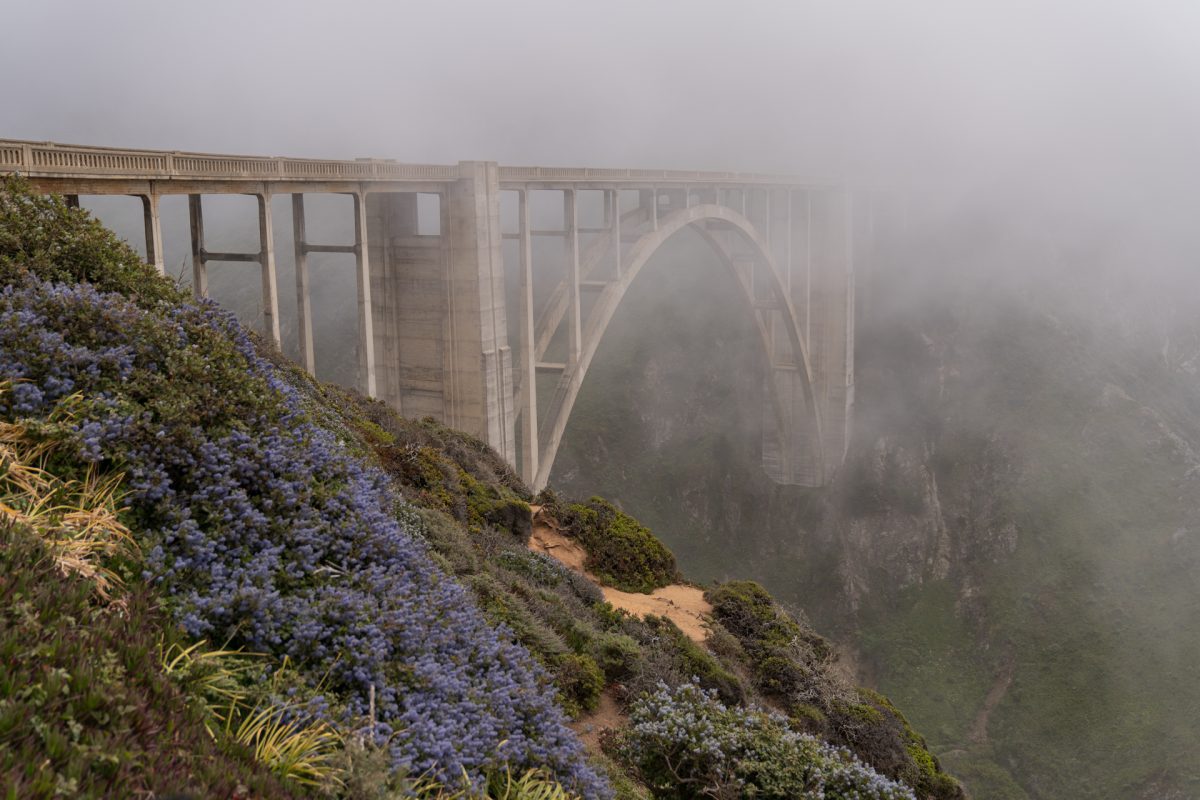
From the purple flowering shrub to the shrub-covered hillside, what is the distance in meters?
0.03

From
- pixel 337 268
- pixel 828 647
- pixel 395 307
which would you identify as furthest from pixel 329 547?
pixel 337 268

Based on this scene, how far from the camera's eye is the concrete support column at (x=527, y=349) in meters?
23.1

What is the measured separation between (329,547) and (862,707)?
9.79m

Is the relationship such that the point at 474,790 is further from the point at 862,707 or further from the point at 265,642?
the point at 862,707

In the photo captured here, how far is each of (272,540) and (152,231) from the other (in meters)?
8.30

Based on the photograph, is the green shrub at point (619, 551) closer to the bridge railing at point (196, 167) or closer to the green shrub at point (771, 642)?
the green shrub at point (771, 642)

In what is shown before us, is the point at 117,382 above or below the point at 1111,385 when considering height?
above

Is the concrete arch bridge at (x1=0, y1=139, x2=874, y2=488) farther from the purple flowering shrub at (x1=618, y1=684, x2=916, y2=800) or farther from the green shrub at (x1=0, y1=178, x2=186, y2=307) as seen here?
the purple flowering shrub at (x1=618, y1=684, x2=916, y2=800)

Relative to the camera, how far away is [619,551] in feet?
53.1

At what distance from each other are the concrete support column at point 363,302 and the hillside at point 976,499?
94.1 feet

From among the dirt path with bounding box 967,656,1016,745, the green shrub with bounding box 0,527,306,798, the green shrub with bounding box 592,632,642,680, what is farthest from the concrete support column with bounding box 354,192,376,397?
the dirt path with bounding box 967,656,1016,745

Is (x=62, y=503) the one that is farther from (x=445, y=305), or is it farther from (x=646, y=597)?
(x=445, y=305)

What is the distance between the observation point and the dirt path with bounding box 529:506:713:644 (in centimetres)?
1440

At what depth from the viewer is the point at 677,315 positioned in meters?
71.2
